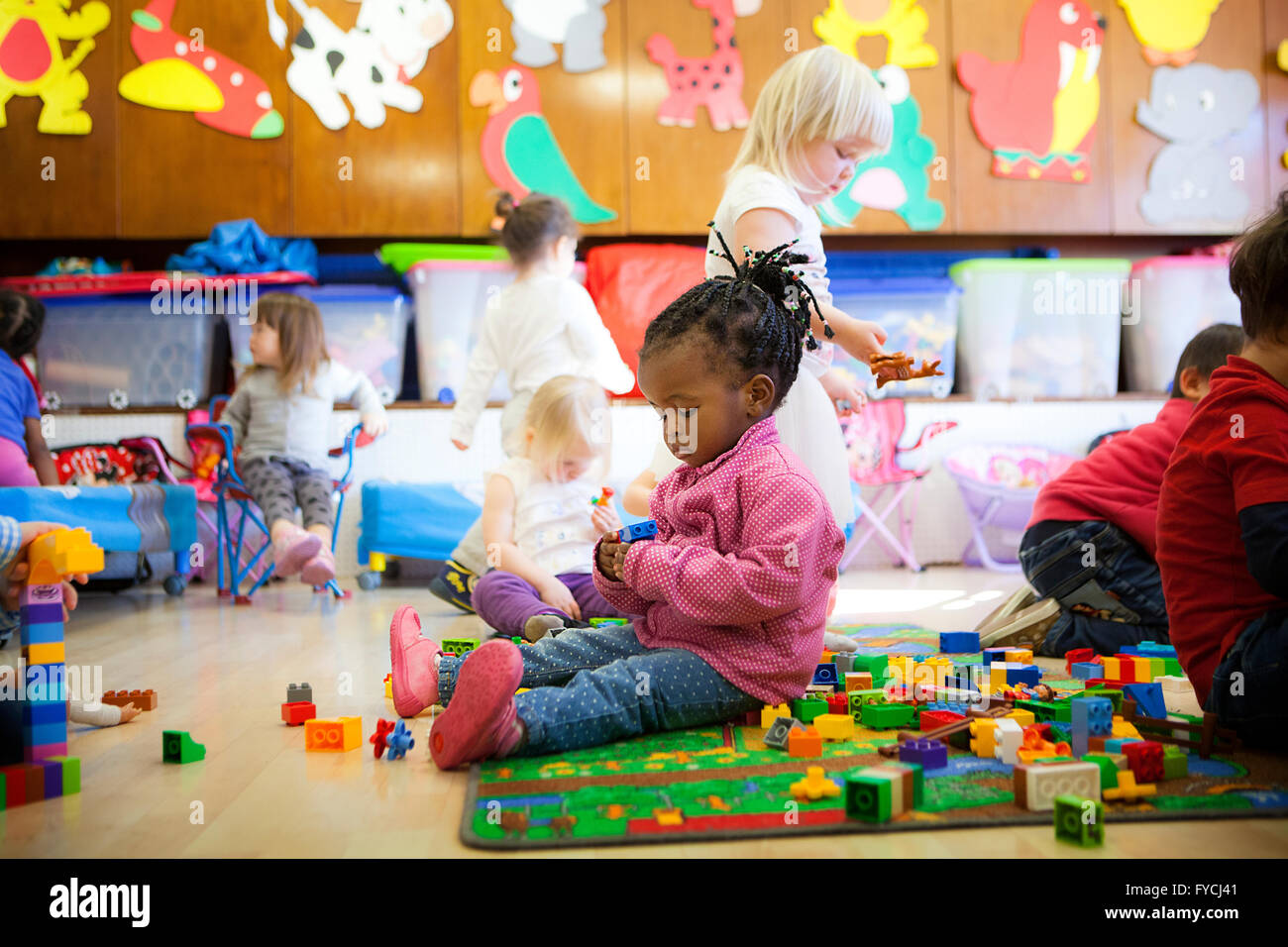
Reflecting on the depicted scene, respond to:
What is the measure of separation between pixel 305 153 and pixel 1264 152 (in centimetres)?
333

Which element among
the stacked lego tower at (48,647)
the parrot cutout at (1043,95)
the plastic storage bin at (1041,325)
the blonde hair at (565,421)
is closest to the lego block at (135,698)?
the stacked lego tower at (48,647)

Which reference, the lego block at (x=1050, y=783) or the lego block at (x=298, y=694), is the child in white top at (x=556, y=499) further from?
the lego block at (x=1050, y=783)

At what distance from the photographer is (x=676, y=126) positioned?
374 centimetres

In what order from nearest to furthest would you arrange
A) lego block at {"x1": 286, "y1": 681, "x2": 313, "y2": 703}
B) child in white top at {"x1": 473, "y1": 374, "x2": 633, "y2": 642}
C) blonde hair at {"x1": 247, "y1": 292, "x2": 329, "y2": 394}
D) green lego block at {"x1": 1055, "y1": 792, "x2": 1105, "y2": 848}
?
green lego block at {"x1": 1055, "y1": 792, "x2": 1105, "y2": 848}
lego block at {"x1": 286, "y1": 681, "x2": 313, "y2": 703}
child in white top at {"x1": 473, "y1": 374, "x2": 633, "y2": 642}
blonde hair at {"x1": 247, "y1": 292, "x2": 329, "y2": 394}

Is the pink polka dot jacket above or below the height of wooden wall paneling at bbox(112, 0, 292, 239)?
below

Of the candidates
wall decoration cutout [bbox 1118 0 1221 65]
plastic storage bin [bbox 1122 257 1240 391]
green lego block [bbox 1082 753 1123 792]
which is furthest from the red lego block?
wall decoration cutout [bbox 1118 0 1221 65]

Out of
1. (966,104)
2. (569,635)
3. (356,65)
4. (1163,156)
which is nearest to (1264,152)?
(1163,156)

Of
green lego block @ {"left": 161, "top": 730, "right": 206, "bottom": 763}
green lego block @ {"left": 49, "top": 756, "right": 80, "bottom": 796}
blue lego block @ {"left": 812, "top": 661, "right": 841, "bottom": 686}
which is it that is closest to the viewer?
green lego block @ {"left": 49, "top": 756, "right": 80, "bottom": 796}

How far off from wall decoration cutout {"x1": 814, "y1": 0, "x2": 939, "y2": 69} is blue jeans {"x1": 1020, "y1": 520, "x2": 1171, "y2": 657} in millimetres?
2372

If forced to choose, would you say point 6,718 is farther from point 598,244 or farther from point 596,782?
point 598,244

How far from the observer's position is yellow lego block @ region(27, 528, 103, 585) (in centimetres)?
114

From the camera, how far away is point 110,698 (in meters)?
1.51

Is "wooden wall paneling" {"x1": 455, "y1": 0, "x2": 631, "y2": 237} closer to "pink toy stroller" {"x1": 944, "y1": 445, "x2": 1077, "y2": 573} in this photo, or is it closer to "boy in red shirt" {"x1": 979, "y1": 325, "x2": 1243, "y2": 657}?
"pink toy stroller" {"x1": 944, "y1": 445, "x2": 1077, "y2": 573}

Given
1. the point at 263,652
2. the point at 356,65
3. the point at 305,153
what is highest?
the point at 356,65
